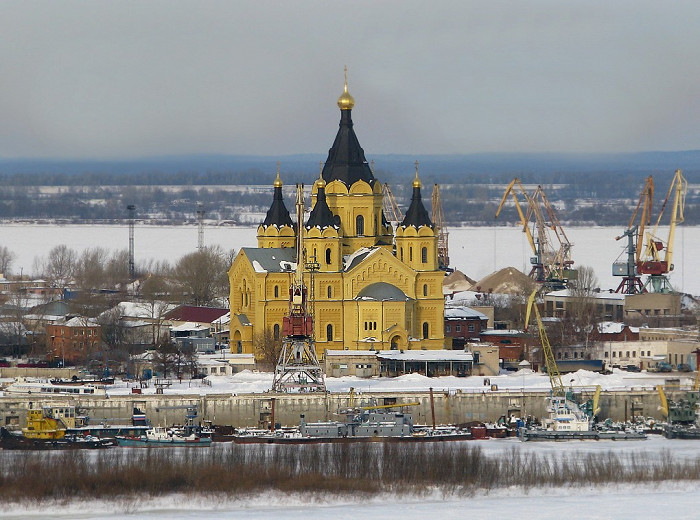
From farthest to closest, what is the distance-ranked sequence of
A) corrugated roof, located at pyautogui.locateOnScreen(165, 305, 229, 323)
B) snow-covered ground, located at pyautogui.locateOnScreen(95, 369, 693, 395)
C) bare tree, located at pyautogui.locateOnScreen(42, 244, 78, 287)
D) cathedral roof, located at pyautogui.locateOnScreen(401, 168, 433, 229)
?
bare tree, located at pyautogui.locateOnScreen(42, 244, 78, 287)
corrugated roof, located at pyautogui.locateOnScreen(165, 305, 229, 323)
cathedral roof, located at pyautogui.locateOnScreen(401, 168, 433, 229)
snow-covered ground, located at pyautogui.locateOnScreen(95, 369, 693, 395)

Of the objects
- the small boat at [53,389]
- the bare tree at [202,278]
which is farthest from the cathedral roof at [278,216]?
the bare tree at [202,278]

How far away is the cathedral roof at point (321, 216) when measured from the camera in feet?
268

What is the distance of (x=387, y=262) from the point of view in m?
81.9

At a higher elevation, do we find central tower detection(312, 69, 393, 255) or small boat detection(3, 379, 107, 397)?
central tower detection(312, 69, 393, 255)

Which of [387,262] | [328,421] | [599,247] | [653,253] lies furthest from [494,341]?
[599,247]

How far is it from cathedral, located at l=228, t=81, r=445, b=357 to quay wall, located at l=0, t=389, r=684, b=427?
423 inches

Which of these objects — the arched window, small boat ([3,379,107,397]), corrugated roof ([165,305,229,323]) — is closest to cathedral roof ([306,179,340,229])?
the arched window

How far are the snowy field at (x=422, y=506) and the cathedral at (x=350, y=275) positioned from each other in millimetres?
26080

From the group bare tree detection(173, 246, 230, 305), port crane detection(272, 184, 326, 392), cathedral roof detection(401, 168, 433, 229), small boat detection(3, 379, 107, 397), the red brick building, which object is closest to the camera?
small boat detection(3, 379, 107, 397)

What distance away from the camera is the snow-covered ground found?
7200 cm

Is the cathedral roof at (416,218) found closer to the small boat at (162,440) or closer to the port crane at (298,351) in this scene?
the port crane at (298,351)

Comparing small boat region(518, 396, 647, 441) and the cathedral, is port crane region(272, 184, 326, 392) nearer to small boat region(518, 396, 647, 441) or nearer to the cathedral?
the cathedral

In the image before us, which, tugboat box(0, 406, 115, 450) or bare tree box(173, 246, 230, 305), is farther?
bare tree box(173, 246, 230, 305)

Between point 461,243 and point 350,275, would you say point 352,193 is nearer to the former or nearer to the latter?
point 350,275
